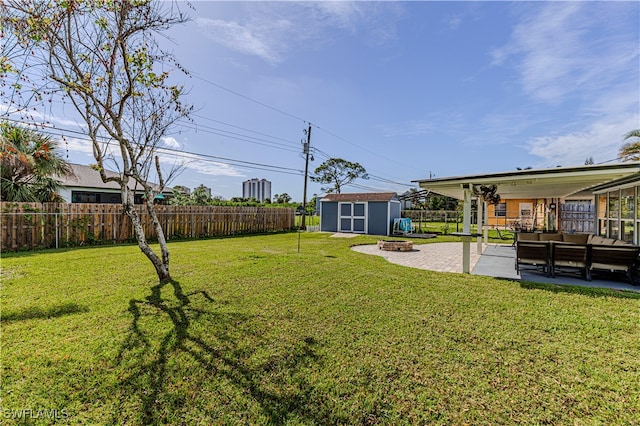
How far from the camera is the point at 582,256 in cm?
635

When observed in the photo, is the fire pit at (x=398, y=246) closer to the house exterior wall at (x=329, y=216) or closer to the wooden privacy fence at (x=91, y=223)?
the house exterior wall at (x=329, y=216)

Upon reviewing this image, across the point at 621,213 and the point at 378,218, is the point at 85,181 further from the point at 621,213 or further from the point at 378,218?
the point at 621,213

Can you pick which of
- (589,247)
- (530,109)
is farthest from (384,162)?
(589,247)

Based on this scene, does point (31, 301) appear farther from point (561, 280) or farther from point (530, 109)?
point (530, 109)

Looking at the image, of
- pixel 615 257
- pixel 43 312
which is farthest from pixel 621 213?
pixel 43 312

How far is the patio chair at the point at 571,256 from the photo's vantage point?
6.32 metres

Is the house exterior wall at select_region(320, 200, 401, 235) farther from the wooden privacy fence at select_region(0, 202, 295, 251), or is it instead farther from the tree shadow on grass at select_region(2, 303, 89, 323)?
the tree shadow on grass at select_region(2, 303, 89, 323)

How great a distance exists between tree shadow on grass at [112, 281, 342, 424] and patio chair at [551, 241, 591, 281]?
6705 mm

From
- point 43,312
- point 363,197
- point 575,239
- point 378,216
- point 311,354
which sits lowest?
point 311,354

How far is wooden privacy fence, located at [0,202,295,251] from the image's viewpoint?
9258mm

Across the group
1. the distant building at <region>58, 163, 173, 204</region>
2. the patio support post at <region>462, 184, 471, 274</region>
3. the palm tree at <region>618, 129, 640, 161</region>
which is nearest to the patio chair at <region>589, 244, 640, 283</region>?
the patio support post at <region>462, 184, 471, 274</region>

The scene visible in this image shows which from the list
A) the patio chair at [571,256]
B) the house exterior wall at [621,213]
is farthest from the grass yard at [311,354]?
the house exterior wall at [621,213]

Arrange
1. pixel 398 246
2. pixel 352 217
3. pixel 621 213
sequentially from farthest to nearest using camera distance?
pixel 352 217
pixel 398 246
pixel 621 213

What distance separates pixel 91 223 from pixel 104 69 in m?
8.69
